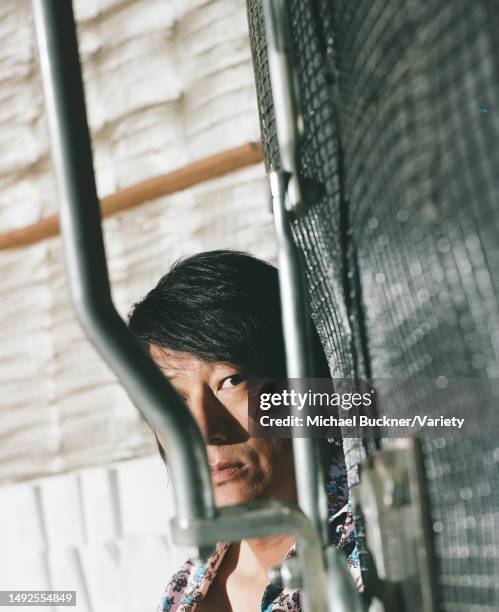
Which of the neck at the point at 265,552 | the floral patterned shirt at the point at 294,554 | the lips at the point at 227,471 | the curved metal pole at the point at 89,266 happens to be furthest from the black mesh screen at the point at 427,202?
the neck at the point at 265,552

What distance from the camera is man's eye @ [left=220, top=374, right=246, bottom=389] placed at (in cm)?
113

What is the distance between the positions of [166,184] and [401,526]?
152cm

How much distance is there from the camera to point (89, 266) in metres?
0.34

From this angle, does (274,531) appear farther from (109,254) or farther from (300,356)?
(109,254)

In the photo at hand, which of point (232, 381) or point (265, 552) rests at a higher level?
point (232, 381)

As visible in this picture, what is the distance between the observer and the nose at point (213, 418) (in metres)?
1.08

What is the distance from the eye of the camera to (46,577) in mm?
1924

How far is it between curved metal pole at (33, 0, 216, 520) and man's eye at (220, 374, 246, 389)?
79 centimetres

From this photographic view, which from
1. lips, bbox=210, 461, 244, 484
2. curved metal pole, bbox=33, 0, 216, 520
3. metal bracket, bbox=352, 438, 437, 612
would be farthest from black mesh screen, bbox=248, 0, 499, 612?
lips, bbox=210, 461, 244, 484

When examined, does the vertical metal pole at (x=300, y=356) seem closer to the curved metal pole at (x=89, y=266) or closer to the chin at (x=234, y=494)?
the curved metal pole at (x=89, y=266)

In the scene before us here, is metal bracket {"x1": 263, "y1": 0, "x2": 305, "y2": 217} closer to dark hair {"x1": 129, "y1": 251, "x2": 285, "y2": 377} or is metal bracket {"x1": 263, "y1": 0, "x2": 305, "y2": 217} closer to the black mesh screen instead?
the black mesh screen

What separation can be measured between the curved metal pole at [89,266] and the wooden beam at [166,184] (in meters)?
1.37

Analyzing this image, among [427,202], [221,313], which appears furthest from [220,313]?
[427,202]

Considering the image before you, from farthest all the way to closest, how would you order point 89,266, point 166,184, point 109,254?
point 109,254
point 166,184
point 89,266
